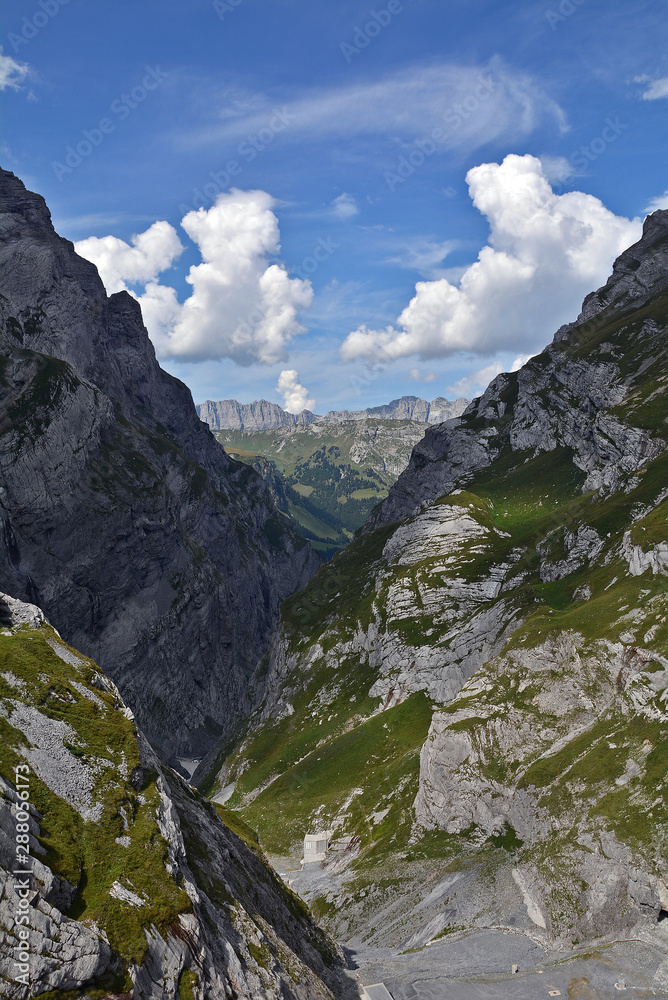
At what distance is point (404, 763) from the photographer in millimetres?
90750

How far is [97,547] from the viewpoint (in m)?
192

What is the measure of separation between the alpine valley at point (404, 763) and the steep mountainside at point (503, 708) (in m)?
0.42

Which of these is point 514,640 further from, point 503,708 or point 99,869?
point 99,869

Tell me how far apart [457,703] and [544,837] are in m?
25.1

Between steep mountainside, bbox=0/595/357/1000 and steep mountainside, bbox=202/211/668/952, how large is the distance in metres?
29.6

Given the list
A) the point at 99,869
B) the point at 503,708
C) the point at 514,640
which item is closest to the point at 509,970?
the point at 503,708

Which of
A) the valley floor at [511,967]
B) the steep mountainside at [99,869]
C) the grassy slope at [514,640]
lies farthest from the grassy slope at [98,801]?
the grassy slope at [514,640]

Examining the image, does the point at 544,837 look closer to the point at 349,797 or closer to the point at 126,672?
the point at 349,797

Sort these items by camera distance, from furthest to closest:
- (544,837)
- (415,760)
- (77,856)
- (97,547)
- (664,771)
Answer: (97,547)
(415,760)
(544,837)
(664,771)
(77,856)

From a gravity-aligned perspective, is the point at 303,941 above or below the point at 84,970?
below

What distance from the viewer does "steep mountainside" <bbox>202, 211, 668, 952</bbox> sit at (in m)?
54.2

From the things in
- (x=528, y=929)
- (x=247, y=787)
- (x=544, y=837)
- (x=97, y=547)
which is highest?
(x=97, y=547)

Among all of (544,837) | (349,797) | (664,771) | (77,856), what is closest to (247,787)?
(349,797)

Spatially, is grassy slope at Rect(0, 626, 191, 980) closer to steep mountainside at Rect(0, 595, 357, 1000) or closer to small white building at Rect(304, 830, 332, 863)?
steep mountainside at Rect(0, 595, 357, 1000)
